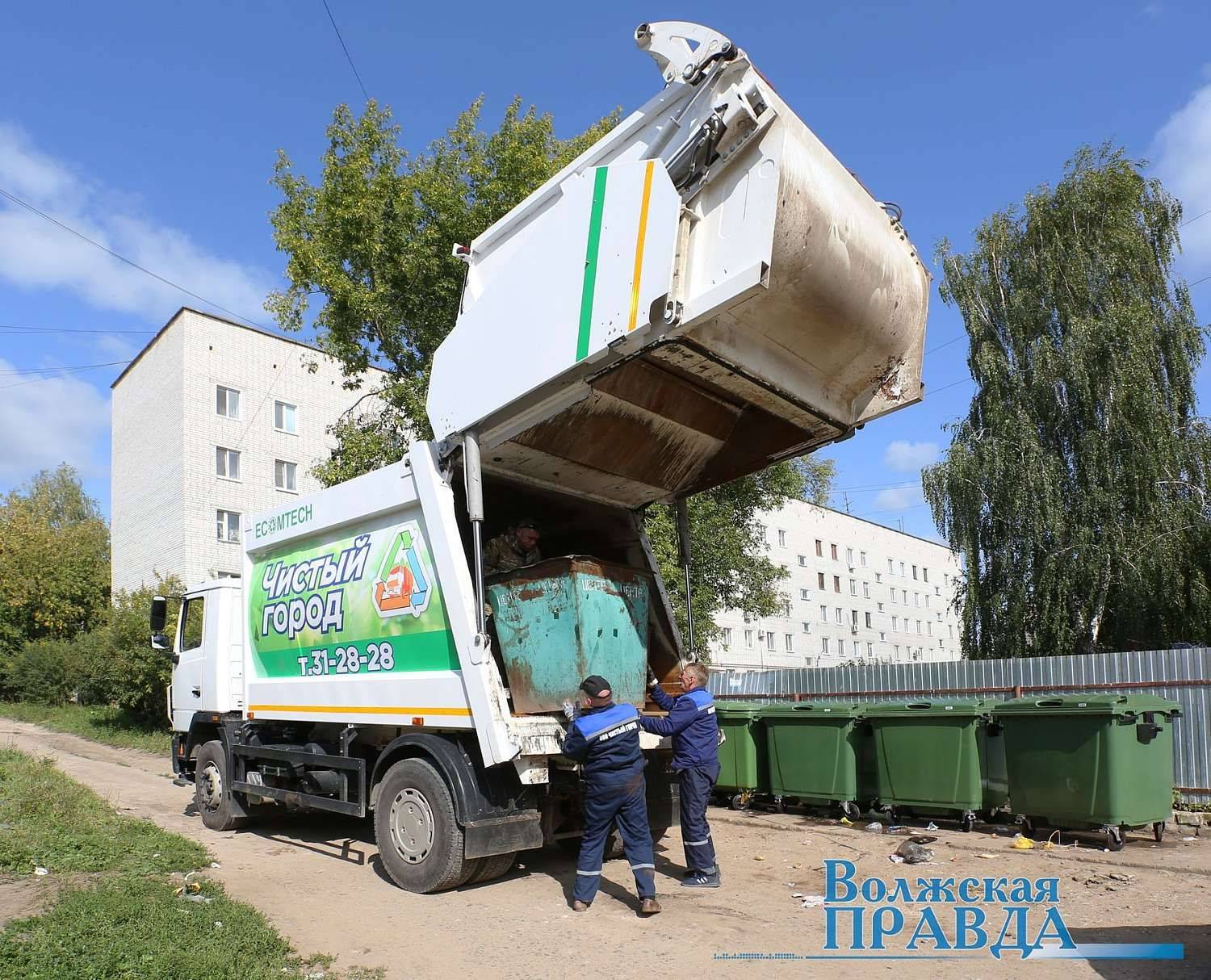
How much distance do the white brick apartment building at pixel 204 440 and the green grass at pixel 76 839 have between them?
1448 cm

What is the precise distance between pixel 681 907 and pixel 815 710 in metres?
3.64

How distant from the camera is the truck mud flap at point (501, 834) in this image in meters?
5.45

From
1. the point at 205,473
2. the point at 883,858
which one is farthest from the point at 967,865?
the point at 205,473

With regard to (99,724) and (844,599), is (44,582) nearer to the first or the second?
(99,724)

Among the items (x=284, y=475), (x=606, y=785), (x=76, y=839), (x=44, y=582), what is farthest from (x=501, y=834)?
(x=44, y=582)

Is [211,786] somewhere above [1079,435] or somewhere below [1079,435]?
below

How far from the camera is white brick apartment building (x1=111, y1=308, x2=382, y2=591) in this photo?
73.6 ft

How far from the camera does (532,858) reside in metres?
6.80

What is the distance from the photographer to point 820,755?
336 inches

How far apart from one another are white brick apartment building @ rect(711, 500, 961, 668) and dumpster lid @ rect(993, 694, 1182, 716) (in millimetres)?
29285

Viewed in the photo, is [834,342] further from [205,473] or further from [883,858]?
[205,473]

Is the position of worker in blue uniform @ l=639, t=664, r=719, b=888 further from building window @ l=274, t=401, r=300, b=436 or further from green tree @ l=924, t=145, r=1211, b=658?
building window @ l=274, t=401, r=300, b=436

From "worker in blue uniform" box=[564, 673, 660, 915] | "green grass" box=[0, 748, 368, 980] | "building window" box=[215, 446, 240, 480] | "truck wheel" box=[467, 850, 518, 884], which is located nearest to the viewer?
"green grass" box=[0, 748, 368, 980]

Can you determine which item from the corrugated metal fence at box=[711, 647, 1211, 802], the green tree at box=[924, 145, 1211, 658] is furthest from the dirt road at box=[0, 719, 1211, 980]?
the green tree at box=[924, 145, 1211, 658]
